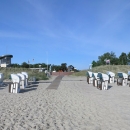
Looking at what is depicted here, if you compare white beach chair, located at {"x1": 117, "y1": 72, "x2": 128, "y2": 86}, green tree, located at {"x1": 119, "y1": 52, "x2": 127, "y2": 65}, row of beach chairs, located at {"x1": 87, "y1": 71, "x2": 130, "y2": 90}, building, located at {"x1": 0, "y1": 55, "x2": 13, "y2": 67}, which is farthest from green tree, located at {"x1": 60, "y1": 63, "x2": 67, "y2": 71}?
white beach chair, located at {"x1": 117, "y1": 72, "x2": 128, "y2": 86}

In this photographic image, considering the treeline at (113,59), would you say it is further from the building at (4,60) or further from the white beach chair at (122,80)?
the white beach chair at (122,80)

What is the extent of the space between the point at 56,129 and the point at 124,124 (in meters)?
2.10

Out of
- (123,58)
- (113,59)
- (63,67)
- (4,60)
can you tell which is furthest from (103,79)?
(113,59)

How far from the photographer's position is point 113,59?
103 m

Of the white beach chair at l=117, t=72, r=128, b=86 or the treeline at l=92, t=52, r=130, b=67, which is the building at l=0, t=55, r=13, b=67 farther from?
the white beach chair at l=117, t=72, r=128, b=86

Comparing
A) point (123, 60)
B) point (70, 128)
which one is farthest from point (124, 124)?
point (123, 60)

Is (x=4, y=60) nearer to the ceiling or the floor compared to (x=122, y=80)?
nearer to the ceiling

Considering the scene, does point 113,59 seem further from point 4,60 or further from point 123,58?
point 4,60

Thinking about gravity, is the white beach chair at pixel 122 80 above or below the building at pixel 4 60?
below

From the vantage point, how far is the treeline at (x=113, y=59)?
92250 millimetres

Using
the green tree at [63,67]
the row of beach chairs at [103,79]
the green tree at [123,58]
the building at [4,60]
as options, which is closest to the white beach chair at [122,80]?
the row of beach chairs at [103,79]

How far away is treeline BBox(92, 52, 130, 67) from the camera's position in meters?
92.2

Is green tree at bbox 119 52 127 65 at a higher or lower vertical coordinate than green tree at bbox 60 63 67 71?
higher

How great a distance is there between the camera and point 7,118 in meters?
6.91
